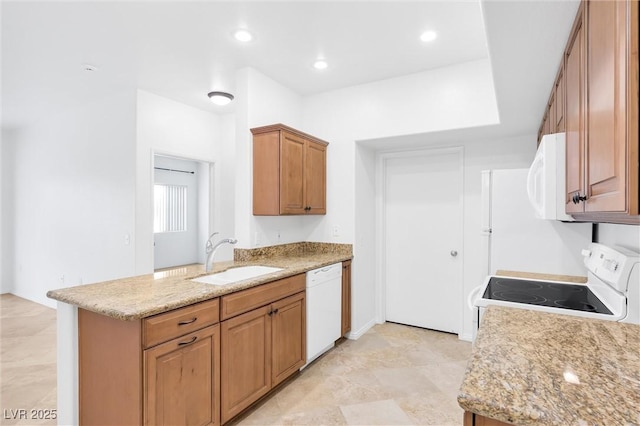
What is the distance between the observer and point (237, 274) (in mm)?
2754

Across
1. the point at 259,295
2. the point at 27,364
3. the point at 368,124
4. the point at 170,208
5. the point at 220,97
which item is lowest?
the point at 27,364

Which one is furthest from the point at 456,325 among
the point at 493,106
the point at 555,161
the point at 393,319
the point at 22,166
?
the point at 22,166

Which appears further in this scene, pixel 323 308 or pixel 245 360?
pixel 323 308

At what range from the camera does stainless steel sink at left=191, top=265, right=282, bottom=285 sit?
2.46 metres

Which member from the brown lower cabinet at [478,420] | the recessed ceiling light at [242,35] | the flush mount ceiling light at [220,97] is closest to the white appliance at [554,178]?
the brown lower cabinet at [478,420]

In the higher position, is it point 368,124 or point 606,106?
point 368,124

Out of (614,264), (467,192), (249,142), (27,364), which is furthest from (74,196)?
(614,264)

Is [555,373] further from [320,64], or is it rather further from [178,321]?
[320,64]

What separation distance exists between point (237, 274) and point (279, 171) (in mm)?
971

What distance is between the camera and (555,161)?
1576mm

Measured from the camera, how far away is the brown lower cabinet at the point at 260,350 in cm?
203

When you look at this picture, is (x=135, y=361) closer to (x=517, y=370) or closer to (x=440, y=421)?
(x=517, y=370)

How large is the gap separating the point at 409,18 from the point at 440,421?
2.71 m

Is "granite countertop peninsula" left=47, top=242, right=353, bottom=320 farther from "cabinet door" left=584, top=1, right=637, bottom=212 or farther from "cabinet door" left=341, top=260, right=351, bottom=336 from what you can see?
"cabinet door" left=584, top=1, right=637, bottom=212
